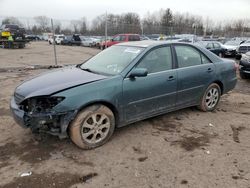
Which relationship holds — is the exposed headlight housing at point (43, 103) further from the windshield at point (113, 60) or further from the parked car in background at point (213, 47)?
the parked car in background at point (213, 47)

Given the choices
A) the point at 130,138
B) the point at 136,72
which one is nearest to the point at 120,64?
the point at 136,72

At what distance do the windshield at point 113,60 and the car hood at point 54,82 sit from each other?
0.85ft

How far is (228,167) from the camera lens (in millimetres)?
3240

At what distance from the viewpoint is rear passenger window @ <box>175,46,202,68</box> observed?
4656 mm

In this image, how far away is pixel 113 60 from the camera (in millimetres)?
4379

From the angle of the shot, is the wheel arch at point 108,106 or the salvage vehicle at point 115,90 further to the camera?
the wheel arch at point 108,106

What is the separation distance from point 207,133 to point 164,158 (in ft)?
4.01

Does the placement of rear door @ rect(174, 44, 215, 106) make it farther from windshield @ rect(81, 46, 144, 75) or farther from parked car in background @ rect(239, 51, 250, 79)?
parked car in background @ rect(239, 51, 250, 79)

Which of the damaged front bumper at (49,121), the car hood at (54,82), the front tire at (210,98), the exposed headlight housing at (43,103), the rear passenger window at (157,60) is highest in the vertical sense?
the rear passenger window at (157,60)

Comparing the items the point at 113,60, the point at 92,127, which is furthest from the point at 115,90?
the point at 113,60

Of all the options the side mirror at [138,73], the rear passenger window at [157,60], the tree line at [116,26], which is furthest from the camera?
the tree line at [116,26]

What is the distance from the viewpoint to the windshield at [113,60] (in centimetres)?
408

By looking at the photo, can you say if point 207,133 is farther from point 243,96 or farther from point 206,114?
point 243,96

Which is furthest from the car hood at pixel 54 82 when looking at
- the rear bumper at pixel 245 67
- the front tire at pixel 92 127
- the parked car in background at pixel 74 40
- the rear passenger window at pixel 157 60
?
the parked car in background at pixel 74 40
